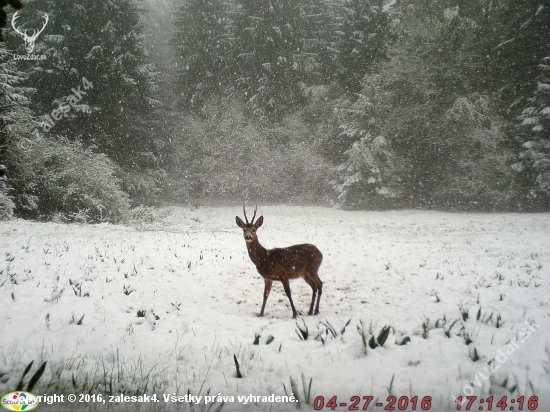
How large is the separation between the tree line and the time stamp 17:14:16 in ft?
49.0

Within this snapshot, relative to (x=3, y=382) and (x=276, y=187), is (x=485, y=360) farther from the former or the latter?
(x=276, y=187)

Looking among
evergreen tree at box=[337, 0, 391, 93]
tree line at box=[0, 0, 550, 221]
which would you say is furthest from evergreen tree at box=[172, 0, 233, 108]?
evergreen tree at box=[337, 0, 391, 93]

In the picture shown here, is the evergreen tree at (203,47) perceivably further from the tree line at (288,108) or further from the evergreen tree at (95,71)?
the evergreen tree at (95,71)

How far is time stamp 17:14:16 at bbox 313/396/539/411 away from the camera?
2.82 metres

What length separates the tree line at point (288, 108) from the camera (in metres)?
17.8

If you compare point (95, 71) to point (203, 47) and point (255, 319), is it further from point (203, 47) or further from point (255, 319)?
point (255, 319)

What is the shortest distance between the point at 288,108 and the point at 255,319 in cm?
2588

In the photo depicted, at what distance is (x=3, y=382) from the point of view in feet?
9.69

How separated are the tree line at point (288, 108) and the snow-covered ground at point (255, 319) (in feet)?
25.0

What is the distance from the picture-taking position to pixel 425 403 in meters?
2.88

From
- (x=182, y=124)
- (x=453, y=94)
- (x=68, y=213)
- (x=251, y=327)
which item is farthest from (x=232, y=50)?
(x=251, y=327)

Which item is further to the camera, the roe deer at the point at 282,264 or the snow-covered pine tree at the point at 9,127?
the snow-covered pine tree at the point at 9,127

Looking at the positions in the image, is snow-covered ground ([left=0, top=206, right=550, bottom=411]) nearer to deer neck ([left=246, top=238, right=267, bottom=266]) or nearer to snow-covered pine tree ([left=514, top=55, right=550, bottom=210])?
deer neck ([left=246, top=238, right=267, bottom=266])

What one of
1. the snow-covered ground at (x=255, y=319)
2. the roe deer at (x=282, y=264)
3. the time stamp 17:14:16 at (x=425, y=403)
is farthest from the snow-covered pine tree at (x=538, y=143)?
the time stamp 17:14:16 at (x=425, y=403)
